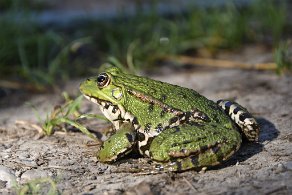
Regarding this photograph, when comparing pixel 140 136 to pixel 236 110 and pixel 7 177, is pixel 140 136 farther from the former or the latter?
pixel 7 177

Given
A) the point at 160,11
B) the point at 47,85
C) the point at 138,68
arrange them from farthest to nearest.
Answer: the point at 160,11
the point at 138,68
the point at 47,85

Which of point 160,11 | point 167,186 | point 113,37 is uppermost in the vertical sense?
point 160,11

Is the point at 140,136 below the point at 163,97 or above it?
below

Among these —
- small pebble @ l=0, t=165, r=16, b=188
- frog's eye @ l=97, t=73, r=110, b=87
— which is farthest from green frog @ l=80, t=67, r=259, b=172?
small pebble @ l=0, t=165, r=16, b=188

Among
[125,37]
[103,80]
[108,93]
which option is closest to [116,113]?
[108,93]

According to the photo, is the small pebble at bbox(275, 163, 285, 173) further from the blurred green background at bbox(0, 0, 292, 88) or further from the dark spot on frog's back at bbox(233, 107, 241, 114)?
the blurred green background at bbox(0, 0, 292, 88)

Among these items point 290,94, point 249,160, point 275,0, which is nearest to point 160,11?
point 275,0

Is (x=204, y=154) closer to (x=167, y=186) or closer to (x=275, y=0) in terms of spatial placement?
(x=167, y=186)
